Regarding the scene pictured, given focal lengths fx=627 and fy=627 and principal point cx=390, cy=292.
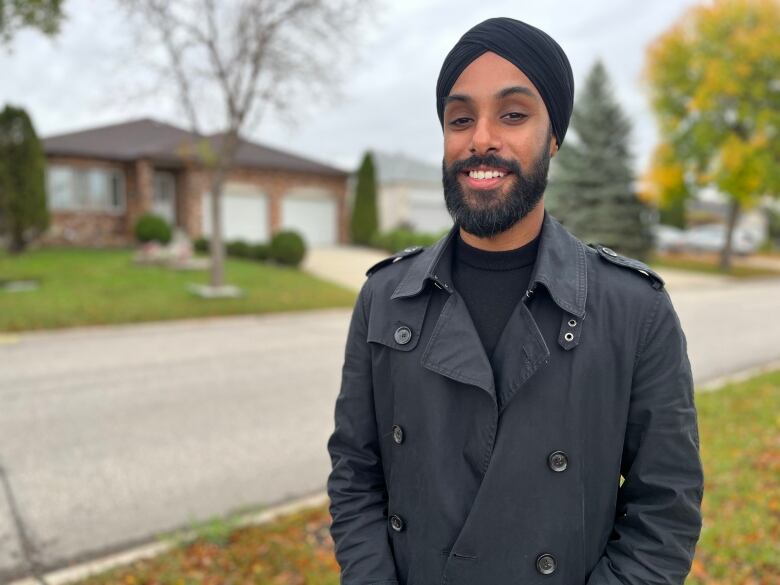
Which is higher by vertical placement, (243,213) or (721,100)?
(721,100)

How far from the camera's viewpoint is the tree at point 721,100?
23.4 metres

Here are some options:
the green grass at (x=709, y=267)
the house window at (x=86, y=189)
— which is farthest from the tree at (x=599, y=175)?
the house window at (x=86, y=189)

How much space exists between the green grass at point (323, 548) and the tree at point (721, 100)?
22.4 metres

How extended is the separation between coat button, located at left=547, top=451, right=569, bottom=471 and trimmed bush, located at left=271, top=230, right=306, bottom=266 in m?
18.8

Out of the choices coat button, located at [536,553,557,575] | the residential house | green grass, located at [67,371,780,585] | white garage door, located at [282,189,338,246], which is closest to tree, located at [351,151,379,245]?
white garage door, located at [282,189,338,246]

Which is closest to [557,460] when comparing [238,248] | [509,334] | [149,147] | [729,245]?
[509,334]

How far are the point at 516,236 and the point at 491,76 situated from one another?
431 mm

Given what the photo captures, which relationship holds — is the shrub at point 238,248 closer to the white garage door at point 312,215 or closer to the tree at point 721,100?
the white garage door at point 312,215

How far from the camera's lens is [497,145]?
1.65 m

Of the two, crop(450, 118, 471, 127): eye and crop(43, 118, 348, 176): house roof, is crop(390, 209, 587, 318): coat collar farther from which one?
crop(43, 118, 348, 176): house roof

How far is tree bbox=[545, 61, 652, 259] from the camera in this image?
23.4m

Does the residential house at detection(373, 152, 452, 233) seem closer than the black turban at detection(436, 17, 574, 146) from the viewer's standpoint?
No

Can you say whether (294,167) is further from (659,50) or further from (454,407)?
(454,407)

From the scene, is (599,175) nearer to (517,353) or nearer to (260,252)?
(260,252)
